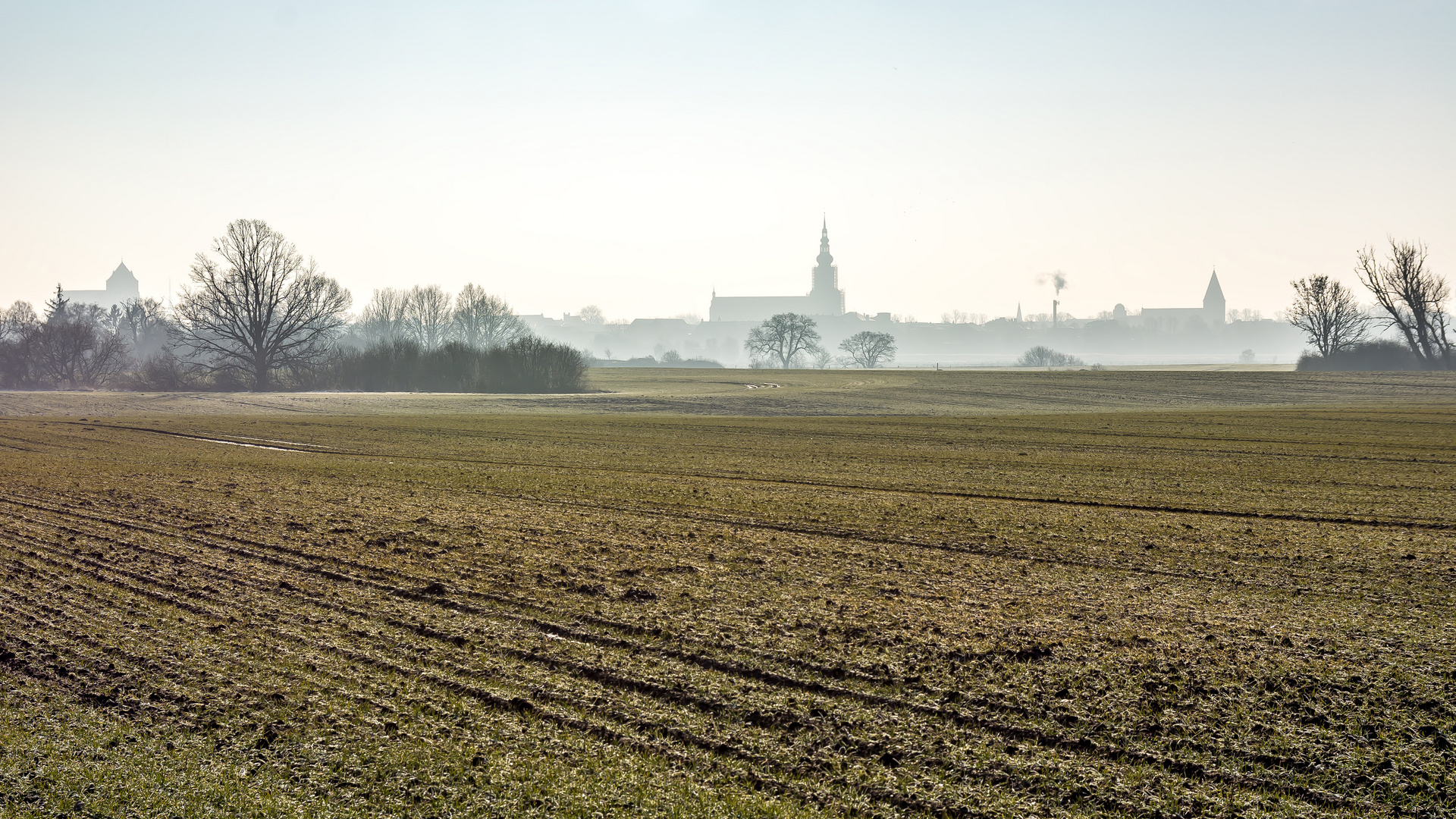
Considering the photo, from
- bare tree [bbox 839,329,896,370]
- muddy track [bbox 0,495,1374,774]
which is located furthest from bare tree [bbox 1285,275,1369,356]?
muddy track [bbox 0,495,1374,774]

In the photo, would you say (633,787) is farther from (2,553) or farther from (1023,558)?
(2,553)

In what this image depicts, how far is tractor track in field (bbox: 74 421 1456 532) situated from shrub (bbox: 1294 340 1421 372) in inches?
2802

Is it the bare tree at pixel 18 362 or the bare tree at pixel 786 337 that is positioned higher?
the bare tree at pixel 786 337

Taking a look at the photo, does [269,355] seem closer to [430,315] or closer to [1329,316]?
[430,315]

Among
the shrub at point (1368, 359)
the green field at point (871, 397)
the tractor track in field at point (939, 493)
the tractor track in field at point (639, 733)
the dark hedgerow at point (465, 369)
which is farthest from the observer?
the shrub at point (1368, 359)

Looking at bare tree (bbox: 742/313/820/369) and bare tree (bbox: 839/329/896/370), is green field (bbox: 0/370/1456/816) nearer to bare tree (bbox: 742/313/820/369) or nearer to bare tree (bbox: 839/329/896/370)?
bare tree (bbox: 742/313/820/369)

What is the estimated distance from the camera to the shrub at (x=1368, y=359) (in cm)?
7269

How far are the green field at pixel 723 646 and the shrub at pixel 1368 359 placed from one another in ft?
224

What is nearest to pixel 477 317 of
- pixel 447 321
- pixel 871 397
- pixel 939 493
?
pixel 447 321

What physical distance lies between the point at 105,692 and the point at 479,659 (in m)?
2.36

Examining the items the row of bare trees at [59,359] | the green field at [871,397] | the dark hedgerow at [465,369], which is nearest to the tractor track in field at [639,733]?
the green field at [871,397]

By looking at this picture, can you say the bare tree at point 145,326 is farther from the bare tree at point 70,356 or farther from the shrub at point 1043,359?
the shrub at point 1043,359

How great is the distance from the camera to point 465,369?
220 feet

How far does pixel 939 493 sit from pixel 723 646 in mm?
9381
